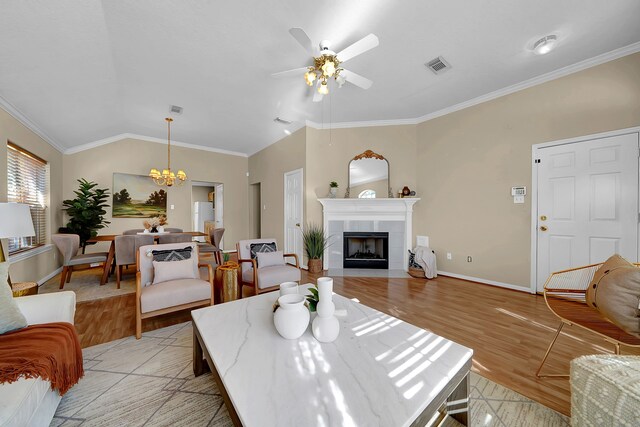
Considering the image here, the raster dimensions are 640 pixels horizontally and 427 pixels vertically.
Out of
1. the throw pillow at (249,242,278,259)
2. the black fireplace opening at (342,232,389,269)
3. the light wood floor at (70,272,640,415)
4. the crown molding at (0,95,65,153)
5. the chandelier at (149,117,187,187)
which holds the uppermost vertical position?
the crown molding at (0,95,65,153)

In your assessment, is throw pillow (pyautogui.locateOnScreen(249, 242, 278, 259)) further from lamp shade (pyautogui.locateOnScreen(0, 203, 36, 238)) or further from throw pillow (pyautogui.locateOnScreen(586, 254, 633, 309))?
throw pillow (pyautogui.locateOnScreen(586, 254, 633, 309))

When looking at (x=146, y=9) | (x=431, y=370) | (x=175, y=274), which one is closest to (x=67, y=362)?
(x=175, y=274)

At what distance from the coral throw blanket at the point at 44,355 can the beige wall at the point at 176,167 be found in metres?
4.80

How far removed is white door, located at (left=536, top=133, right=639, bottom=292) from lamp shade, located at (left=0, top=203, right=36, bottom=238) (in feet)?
17.9

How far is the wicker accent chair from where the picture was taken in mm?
1331

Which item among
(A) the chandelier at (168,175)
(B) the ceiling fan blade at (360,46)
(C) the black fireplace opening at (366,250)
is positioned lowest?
(C) the black fireplace opening at (366,250)

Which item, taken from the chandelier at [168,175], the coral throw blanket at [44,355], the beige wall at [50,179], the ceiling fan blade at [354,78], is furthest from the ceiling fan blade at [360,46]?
the beige wall at [50,179]

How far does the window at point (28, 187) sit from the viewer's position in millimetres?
3041

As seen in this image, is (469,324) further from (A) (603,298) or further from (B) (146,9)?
(B) (146,9)

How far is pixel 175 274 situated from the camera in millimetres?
2486

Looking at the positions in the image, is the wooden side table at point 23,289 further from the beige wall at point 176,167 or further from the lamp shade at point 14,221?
the beige wall at point 176,167

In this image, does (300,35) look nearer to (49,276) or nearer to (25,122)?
(25,122)

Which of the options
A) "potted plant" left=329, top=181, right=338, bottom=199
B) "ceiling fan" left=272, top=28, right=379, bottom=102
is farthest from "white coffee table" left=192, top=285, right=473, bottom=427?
"potted plant" left=329, top=181, right=338, bottom=199

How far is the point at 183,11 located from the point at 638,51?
4.57 metres
